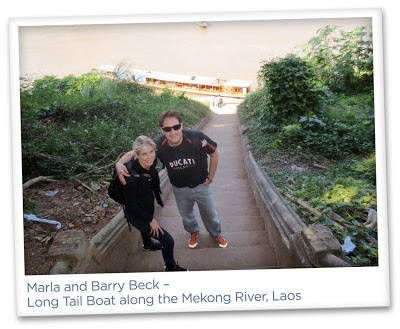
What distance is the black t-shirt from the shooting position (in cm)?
199

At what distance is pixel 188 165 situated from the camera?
2.06m

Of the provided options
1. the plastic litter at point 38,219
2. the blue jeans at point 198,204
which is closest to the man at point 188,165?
the blue jeans at point 198,204

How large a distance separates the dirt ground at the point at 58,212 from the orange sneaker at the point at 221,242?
1.01m

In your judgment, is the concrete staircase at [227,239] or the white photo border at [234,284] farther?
the concrete staircase at [227,239]

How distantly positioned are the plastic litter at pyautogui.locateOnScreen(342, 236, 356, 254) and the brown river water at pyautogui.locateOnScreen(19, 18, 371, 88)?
1750 mm

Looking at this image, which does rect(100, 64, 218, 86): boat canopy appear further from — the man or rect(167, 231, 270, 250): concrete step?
rect(167, 231, 270, 250): concrete step

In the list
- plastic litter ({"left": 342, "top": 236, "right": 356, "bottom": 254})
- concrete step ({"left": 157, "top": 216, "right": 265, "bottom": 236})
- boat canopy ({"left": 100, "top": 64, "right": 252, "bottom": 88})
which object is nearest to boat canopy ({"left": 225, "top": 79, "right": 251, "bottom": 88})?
boat canopy ({"left": 100, "top": 64, "right": 252, "bottom": 88})

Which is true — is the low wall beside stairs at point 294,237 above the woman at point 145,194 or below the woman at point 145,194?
below

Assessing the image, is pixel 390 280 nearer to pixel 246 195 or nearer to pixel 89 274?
pixel 246 195

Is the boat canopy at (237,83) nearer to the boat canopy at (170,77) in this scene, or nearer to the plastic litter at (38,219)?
the boat canopy at (170,77)

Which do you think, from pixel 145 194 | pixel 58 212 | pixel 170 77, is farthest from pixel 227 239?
pixel 170 77

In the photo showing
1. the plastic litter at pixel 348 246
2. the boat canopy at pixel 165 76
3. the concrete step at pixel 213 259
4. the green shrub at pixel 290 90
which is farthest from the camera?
the green shrub at pixel 290 90

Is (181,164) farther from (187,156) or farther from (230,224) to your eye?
(230,224)

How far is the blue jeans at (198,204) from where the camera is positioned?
2.19 meters
